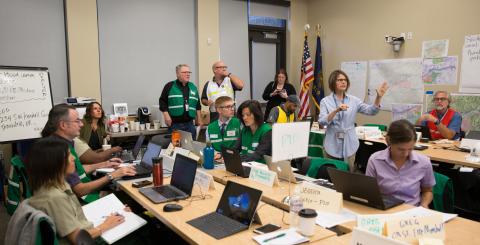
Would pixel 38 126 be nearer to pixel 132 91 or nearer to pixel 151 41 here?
pixel 132 91

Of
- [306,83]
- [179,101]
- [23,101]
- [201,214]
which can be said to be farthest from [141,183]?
[306,83]

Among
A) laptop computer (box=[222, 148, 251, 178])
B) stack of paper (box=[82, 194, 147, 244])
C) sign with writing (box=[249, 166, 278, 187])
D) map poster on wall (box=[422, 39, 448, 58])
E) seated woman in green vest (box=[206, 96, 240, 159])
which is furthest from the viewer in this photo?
map poster on wall (box=[422, 39, 448, 58])

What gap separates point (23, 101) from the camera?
407cm

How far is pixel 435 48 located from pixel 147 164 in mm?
4568

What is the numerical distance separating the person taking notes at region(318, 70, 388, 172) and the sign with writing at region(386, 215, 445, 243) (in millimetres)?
2187

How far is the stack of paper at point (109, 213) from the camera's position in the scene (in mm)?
1998

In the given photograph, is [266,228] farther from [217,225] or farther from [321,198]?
[321,198]

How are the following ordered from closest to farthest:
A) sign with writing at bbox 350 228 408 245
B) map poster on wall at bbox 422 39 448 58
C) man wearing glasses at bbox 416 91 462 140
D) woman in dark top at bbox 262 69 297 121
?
1. sign with writing at bbox 350 228 408 245
2. man wearing glasses at bbox 416 91 462 140
3. map poster on wall at bbox 422 39 448 58
4. woman in dark top at bbox 262 69 297 121

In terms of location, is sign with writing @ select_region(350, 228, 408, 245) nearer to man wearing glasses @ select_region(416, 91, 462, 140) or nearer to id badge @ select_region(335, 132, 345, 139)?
id badge @ select_region(335, 132, 345, 139)

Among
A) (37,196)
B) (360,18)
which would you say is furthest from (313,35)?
(37,196)

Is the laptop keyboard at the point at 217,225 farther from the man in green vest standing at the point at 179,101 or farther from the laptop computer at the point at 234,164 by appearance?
the man in green vest standing at the point at 179,101

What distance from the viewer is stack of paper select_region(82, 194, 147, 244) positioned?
1998mm

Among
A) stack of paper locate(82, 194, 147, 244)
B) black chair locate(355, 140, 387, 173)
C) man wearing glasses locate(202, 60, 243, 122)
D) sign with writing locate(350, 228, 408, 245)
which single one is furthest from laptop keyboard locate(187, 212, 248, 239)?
man wearing glasses locate(202, 60, 243, 122)

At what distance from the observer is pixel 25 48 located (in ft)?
16.3
